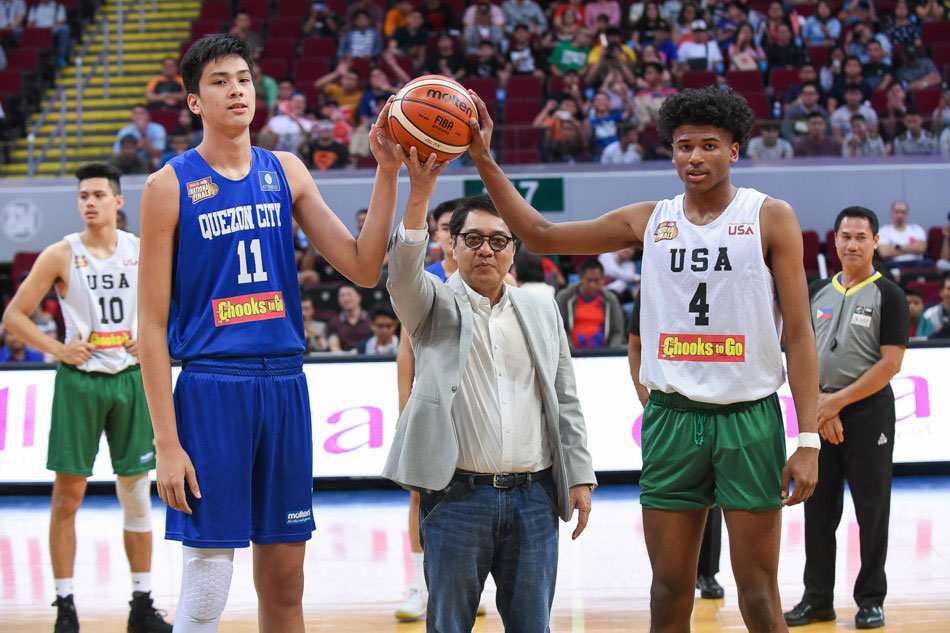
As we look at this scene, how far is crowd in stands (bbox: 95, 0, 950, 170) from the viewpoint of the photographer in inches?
483

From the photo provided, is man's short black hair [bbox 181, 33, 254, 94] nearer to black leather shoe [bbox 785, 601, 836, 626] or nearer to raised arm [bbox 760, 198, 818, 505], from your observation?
raised arm [bbox 760, 198, 818, 505]

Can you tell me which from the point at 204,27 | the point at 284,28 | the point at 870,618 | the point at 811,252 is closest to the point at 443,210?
the point at 870,618

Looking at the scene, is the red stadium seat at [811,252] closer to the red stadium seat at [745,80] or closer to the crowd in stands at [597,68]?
the crowd in stands at [597,68]

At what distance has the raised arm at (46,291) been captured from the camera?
5.15 m

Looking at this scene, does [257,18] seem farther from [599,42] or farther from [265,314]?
[265,314]

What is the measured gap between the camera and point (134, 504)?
16.7 ft

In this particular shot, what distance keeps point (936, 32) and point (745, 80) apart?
113 inches

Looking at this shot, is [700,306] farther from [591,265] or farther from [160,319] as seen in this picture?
[591,265]

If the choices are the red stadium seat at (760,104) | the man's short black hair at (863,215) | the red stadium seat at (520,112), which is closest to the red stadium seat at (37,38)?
the red stadium seat at (520,112)

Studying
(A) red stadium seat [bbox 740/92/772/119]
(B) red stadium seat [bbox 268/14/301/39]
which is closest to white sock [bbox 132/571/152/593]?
(A) red stadium seat [bbox 740/92/772/119]

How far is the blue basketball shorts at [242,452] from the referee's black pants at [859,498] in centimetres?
289

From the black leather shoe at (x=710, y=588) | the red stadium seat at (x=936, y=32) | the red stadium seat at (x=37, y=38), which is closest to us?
the black leather shoe at (x=710, y=588)

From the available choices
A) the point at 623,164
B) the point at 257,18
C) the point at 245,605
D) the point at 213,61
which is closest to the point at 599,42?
the point at 623,164

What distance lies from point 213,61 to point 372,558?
387 cm
